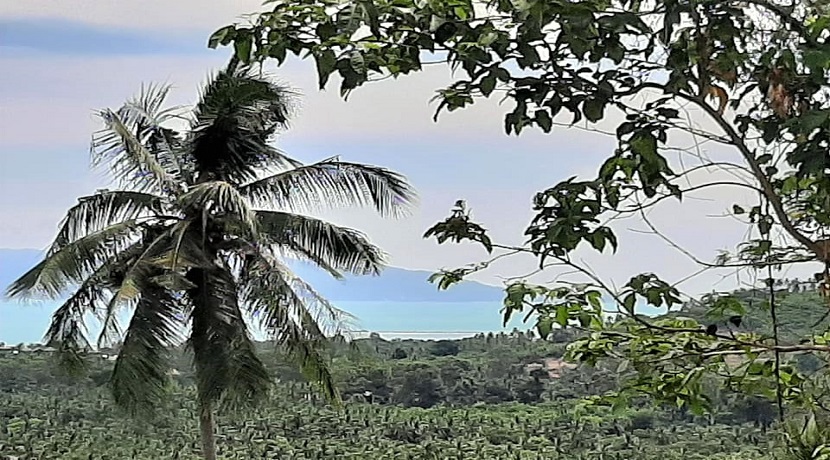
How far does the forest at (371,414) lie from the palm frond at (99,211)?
Result: 378 millimetres

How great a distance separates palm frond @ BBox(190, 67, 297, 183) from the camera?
2887mm

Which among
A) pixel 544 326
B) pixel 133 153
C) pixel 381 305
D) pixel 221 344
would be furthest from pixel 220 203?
pixel 544 326

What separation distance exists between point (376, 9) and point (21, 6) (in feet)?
7.42

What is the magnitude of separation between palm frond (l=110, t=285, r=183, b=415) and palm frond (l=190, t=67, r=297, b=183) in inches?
18.1

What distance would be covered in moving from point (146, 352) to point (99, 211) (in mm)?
477

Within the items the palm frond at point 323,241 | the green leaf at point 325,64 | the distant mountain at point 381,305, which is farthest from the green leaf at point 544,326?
the palm frond at point 323,241

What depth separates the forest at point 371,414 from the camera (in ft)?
8.96

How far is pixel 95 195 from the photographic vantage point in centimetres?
296

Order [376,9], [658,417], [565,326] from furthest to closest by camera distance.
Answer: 1. [658,417]
2. [565,326]
3. [376,9]

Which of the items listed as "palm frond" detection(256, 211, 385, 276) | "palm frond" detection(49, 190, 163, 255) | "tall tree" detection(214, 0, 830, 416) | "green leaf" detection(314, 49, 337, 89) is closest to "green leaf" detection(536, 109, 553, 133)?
"tall tree" detection(214, 0, 830, 416)

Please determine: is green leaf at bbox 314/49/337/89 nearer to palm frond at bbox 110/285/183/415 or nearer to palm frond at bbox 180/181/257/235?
palm frond at bbox 180/181/257/235

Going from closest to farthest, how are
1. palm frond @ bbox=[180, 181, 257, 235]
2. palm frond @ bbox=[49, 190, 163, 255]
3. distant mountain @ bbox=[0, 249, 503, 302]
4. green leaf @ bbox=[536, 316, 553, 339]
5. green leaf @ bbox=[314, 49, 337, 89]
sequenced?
green leaf @ bbox=[314, 49, 337, 89] → green leaf @ bbox=[536, 316, 553, 339] → distant mountain @ bbox=[0, 249, 503, 302] → palm frond @ bbox=[180, 181, 257, 235] → palm frond @ bbox=[49, 190, 163, 255]

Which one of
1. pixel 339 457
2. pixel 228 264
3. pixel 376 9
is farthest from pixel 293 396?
pixel 376 9

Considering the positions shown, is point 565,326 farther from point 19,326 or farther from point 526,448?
point 19,326
